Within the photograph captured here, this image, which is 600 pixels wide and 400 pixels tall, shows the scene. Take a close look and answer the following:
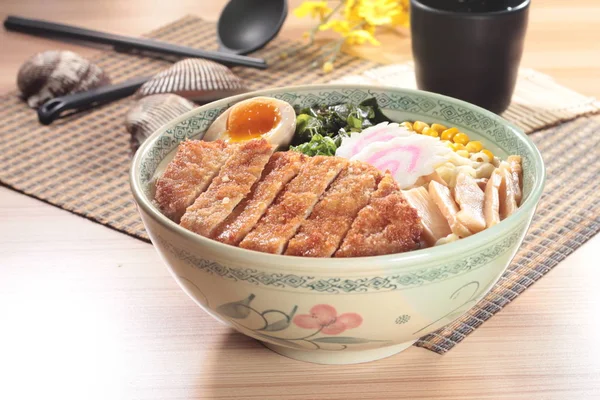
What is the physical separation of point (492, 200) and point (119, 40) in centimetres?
190

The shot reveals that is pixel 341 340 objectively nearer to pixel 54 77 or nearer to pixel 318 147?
pixel 318 147

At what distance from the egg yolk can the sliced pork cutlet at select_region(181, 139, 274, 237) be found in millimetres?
201

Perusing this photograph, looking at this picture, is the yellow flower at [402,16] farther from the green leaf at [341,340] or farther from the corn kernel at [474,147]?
the green leaf at [341,340]

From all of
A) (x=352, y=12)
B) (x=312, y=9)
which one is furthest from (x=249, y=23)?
(x=352, y=12)

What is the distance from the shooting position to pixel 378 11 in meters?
2.92

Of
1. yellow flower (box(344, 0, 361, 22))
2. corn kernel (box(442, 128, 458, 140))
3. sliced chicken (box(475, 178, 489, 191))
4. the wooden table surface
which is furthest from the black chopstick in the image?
sliced chicken (box(475, 178, 489, 191))

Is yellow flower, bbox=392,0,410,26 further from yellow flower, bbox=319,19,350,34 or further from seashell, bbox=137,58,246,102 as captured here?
seashell, bbox=137,58,246,102

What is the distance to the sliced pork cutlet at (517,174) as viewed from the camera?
1405mm

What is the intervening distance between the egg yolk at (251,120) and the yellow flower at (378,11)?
4.21 ft

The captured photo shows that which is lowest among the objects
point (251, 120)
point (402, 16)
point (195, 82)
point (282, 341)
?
point (402, 16)

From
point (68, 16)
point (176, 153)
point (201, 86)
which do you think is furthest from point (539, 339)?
point (68, 16)

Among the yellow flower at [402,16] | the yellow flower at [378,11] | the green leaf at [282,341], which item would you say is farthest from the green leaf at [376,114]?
the yellow flower at [402,16]

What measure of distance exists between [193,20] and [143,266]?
1.76 m

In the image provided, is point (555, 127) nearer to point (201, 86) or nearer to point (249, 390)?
point (201, 86)
